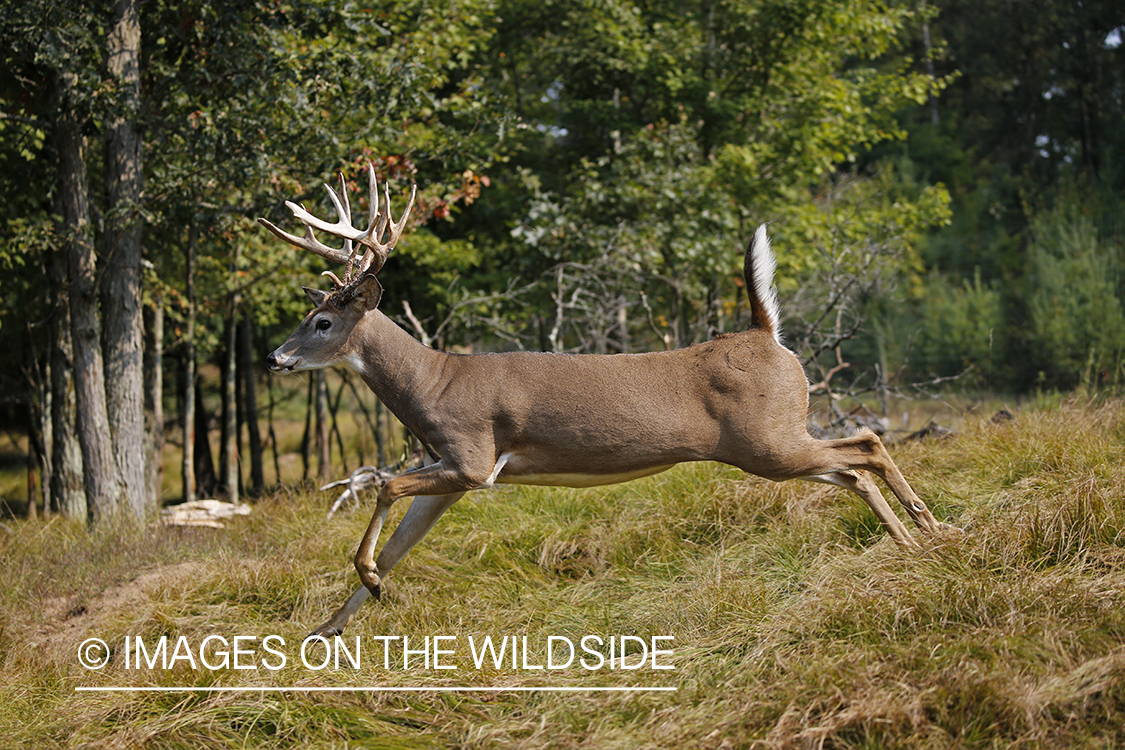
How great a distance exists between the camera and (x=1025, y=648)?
3494mm

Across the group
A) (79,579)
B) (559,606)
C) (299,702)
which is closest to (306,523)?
(79,579)

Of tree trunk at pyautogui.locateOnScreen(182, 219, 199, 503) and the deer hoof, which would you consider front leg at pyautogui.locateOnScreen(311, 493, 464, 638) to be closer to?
the deer hoof

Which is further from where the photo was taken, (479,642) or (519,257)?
(519,257)

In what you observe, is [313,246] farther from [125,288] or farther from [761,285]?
[125,288]

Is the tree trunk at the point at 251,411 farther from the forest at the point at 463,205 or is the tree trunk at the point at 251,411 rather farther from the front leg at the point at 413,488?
the front leg at the point at 413,488

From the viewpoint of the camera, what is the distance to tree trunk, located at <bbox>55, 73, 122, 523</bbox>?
8000 mm

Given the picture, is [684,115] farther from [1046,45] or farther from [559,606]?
[1046,45]

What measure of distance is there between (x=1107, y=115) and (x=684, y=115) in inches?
737

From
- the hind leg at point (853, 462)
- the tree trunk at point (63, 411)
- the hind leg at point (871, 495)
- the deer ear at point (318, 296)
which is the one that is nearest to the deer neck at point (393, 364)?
the deer ear at point (318, 296)

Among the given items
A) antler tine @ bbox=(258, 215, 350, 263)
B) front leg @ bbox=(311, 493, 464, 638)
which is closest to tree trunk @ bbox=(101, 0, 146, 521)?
antler tine @ bbox=(258, 215, 350, 263)

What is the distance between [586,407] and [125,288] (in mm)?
5600

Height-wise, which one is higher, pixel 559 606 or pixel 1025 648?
pixel 1025 648

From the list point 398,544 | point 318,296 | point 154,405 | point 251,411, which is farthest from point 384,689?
point 251,411

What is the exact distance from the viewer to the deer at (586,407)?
4516 mm
